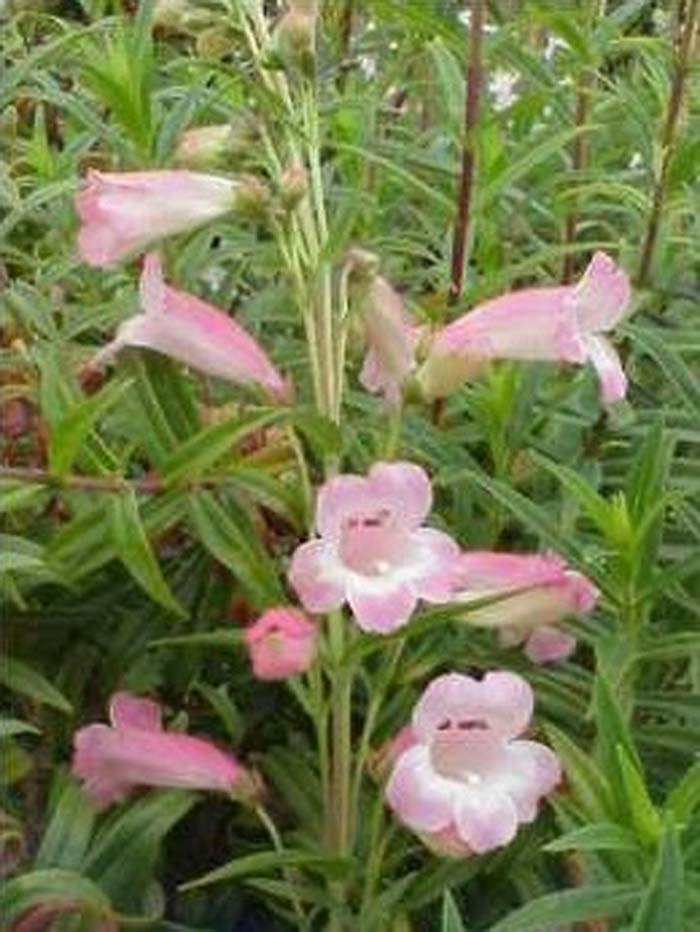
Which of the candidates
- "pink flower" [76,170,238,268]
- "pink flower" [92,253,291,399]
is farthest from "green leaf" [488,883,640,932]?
"pink flower" [76,170,238,268]

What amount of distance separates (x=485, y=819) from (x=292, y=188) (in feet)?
1.42

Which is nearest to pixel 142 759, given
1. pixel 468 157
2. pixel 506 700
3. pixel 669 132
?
pixel 506 700

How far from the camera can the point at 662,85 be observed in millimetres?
2105

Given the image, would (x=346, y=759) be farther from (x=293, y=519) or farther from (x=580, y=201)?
(x=580, y=201)

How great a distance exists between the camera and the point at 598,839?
124 cm

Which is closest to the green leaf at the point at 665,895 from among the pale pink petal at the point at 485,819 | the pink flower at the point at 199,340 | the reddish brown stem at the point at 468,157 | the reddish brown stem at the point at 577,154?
the pale pink petal at the point at 485,819

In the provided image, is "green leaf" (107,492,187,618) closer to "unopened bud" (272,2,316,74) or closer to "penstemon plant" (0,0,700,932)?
"penstemon plant" (0,0,700,932)

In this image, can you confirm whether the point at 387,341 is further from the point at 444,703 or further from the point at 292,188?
the point at 444,703

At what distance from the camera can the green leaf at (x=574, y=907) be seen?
1.23m

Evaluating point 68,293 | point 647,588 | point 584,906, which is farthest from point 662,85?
point 584,906

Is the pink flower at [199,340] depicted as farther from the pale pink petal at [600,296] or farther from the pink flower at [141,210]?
the pale pink petal at [600,296]

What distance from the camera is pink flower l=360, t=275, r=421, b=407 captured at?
1.40 metres

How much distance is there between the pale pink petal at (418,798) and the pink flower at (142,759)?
133mm

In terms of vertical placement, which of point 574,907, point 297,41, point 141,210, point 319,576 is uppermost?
point 297,41
